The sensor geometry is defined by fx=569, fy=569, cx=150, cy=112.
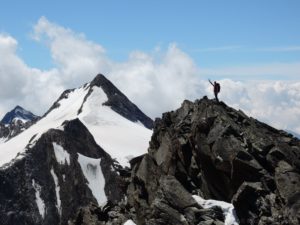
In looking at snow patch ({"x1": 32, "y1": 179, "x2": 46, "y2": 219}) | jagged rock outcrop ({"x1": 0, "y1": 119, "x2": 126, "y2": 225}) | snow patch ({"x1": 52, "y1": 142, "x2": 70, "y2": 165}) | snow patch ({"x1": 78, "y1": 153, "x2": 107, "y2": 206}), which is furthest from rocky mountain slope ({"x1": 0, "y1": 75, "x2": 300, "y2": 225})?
snow patch ({"x1": 52, "y1": 142, "x2": 70, "y2": 165})

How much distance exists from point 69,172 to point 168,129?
126m

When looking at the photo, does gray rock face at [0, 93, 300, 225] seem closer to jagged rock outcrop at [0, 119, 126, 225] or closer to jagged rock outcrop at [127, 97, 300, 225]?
jagged rock outcrop at [127, 97, 300, 225]

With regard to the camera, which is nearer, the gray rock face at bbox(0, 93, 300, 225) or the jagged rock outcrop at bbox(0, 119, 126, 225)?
the gray rock face at bbox(0, 93, 300, 225)

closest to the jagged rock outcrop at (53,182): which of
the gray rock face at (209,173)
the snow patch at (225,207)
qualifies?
the gray rock face at (209,173)

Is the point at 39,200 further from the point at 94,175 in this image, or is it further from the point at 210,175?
the point at 210,175

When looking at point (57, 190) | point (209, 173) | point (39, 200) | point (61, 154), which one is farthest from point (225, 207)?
point (61, 154)

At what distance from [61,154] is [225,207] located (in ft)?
484

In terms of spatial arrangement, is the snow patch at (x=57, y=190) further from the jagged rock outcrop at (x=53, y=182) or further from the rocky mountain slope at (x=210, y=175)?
the rocky mountain slope at (x=210, y=175)

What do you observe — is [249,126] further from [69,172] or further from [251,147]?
[69,172]

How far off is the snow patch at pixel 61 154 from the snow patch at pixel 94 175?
4.30m

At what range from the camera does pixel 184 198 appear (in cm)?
4856

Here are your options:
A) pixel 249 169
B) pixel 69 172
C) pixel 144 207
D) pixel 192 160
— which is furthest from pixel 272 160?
pixel 69 172

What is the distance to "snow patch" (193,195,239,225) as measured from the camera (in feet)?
150

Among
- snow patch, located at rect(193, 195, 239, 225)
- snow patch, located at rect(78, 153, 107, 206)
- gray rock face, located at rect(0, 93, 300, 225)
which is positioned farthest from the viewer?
snow patch, located at rect(78, 153, 107, 206)
